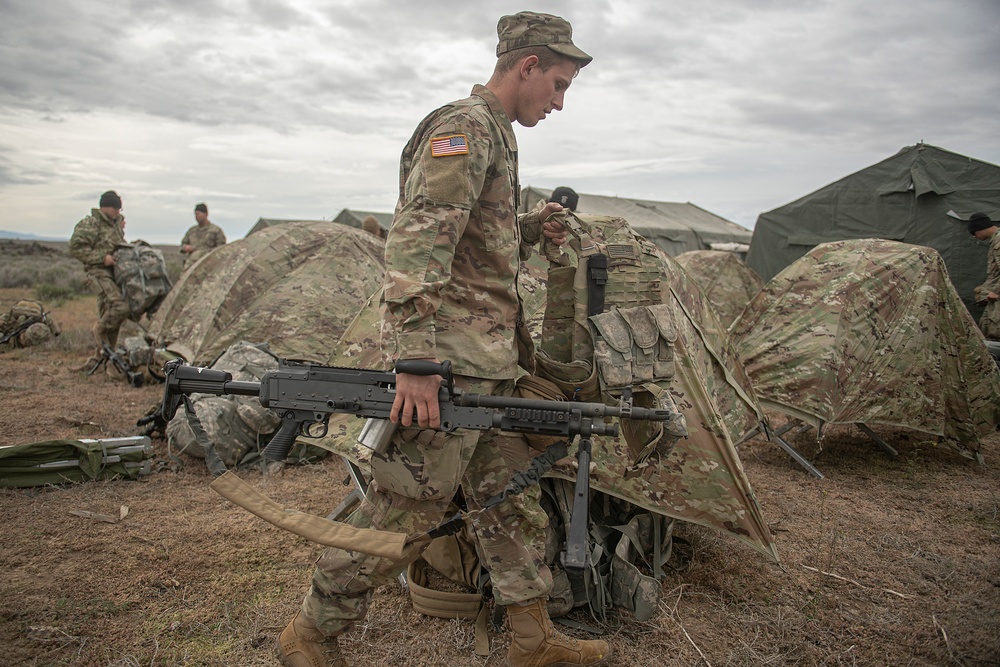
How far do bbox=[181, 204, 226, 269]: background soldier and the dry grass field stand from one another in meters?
7.71

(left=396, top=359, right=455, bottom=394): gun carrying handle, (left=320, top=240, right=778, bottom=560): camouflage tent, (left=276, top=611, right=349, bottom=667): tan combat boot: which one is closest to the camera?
(left=396, top=359, right=455, bottom=394): gun carrying handle

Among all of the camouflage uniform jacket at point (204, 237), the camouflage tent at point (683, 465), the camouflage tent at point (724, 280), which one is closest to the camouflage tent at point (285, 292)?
the camouflage tent at point (683, 465)

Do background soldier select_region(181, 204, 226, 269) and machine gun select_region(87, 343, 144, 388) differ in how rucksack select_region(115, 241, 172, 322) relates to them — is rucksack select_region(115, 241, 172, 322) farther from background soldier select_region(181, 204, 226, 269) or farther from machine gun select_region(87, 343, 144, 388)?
background soldier select_region(181, 204, 226, 269)

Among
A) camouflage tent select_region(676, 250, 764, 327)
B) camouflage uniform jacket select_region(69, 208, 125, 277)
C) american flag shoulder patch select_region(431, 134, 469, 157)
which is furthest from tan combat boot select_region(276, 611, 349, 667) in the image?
camouflage tent select_region(676, 250, 764, 327)

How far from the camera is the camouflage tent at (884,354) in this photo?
513 cm

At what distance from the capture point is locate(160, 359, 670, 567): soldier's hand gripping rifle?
2.17 meters

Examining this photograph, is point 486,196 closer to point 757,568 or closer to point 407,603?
point 407,603

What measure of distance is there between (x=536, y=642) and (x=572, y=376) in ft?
3.45

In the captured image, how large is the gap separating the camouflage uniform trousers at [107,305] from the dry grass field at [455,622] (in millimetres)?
4006

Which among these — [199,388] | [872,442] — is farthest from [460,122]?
[872,442]

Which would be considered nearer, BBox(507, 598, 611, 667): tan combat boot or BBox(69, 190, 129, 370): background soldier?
BBox(507, 598, 611, 667): tan combat boot

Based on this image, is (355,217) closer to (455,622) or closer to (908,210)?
(908,210)

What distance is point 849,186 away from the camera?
10.4 metres

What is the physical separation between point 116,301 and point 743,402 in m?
7.48
